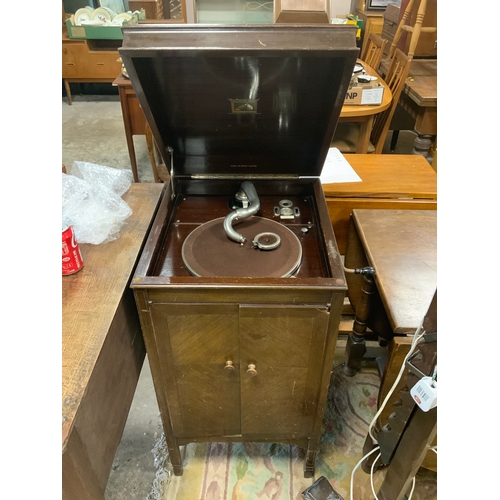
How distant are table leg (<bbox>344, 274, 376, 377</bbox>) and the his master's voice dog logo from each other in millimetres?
614

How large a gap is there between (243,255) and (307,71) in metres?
0.47

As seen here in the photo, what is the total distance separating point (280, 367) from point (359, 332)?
0.57 m

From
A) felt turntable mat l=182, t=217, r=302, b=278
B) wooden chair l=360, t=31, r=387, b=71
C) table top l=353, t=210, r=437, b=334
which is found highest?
wooden chair l=360, t=31, r=387, b=71

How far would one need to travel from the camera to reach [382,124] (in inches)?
103

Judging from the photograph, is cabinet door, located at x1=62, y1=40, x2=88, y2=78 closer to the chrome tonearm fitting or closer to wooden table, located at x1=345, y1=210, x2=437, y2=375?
the chrome tonearm fitting

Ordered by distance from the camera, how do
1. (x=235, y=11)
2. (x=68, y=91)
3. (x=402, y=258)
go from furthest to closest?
(x=68, y=91) → (x=235, y=11) → (x=402, y=258)

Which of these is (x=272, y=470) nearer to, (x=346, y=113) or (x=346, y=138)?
(x=346, y=113)

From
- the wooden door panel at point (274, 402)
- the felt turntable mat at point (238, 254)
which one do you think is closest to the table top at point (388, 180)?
the felt turntable mat at point (238, 254)

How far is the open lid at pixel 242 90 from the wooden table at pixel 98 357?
31 centimetres

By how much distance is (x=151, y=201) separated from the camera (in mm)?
1248

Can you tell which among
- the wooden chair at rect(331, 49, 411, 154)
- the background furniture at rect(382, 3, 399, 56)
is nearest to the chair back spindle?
the wooden chair at rect(331, 49, 411, 154)

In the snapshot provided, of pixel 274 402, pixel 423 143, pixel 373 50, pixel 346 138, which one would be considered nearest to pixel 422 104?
pixel 423 143

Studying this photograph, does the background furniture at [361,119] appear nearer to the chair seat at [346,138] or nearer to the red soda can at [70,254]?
the chair seat at [346,138]

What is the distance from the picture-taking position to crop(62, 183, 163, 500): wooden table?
75 centimetres
